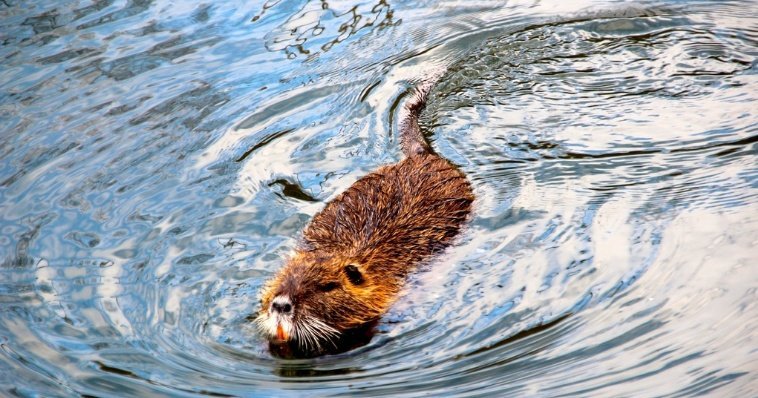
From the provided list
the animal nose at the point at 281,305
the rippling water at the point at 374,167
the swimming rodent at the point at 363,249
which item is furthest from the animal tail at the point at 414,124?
the animal nose at the point at 281,305

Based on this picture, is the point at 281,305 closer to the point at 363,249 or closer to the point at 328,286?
the point at 328,286

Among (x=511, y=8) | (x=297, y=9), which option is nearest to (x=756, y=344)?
(x=511, y=8)

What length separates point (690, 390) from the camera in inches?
146

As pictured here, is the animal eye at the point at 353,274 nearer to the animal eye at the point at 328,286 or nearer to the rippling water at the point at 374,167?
the animal eye at the point at 328,286

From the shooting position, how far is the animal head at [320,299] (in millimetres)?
4242

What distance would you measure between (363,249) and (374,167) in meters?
1.14

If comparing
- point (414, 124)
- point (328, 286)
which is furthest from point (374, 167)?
point (328, 286)

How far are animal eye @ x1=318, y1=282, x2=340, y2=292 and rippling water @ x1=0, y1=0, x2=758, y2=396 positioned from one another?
0.31 meters

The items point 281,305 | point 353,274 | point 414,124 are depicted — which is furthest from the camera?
point 414,124

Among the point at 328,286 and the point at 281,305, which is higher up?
the point at 281,305

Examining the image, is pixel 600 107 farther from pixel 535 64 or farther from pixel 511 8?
pixel 511 8

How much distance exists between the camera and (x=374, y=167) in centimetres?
593

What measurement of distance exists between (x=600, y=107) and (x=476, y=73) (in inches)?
42.4

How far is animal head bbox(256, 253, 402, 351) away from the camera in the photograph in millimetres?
4242
